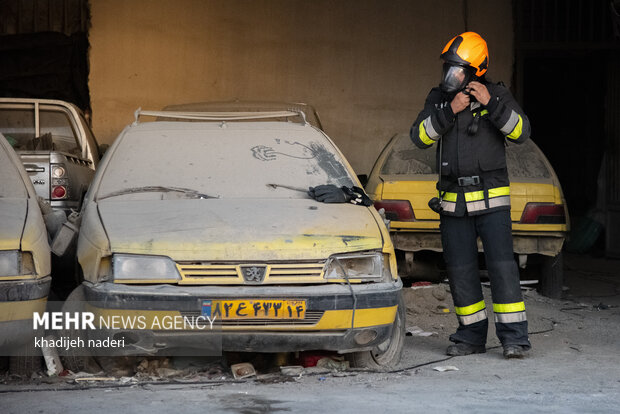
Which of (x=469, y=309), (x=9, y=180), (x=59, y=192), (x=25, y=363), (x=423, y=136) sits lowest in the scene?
(x=25, y=363)

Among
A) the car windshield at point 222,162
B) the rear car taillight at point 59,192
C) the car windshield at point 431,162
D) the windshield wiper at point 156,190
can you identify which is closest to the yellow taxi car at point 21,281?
the windshield wiper at point 156,190

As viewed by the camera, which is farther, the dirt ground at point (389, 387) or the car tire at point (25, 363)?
the car tire at point (25, 363)

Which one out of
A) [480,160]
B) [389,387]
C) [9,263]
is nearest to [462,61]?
[480,160]

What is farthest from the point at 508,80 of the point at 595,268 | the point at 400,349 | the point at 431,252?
the point at 400,349

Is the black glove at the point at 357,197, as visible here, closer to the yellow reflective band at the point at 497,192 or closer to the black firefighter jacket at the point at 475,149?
the black firefighter jacket at the point at 475,149

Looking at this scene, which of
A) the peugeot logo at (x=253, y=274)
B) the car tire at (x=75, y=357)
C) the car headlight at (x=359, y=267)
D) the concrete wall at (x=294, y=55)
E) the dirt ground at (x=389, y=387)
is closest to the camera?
the dirt ground at (x=389, y=387)

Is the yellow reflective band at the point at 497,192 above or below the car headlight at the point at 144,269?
above

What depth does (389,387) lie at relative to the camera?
5.27 m

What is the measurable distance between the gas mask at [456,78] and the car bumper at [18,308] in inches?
109

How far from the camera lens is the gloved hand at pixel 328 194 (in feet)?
19.8

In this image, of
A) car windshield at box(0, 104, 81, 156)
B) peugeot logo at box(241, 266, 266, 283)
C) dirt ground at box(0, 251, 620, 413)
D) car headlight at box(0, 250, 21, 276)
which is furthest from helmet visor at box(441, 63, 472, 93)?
car windshield at box(0, 104, 81, 156)

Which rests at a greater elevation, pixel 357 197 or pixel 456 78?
pixel 456 78

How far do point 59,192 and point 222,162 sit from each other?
2.93m

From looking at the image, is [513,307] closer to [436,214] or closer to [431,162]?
[436,214]
